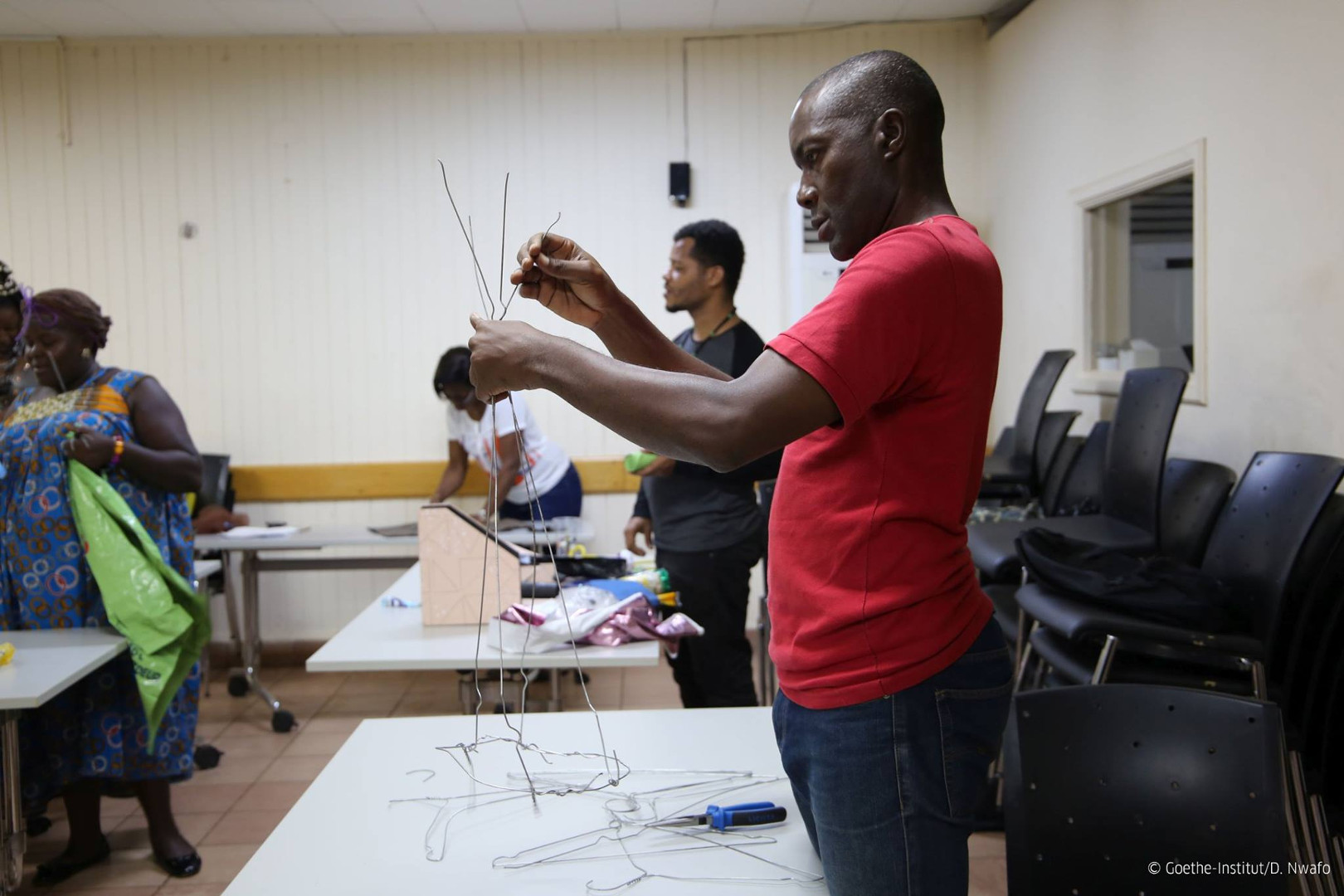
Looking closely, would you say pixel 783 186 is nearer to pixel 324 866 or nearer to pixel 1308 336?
pixel 1308 336

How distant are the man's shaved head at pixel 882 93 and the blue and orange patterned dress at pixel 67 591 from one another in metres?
2.30

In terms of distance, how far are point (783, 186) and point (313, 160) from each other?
7.75 feet

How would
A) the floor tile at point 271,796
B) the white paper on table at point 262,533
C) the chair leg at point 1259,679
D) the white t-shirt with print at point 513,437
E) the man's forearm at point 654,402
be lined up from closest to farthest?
the man's forearm at point 654,402 → the chair leg at point 1259,679 → the floor tile at point 271,796 → the white paper on table at point 262,533 → the white t-shirt with print at point 513,437

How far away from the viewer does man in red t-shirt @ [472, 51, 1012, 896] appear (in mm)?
930

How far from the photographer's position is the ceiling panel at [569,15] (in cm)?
461

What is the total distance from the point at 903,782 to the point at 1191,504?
2.29 m

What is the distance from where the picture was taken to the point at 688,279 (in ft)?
9.55

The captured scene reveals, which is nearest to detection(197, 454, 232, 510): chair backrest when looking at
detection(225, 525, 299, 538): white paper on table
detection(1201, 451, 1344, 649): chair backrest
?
detection(225, 525, 299, 538): white paper on table

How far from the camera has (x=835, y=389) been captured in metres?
0.91

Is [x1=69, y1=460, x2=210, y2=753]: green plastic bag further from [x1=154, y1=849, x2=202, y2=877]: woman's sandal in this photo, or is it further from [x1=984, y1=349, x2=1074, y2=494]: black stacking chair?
[x1=984, y1=349, x2=1074, y2=494]: black stacking chair

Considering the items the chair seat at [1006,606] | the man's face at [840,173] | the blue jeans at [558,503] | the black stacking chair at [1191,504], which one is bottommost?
the chair seat at [1006,606]

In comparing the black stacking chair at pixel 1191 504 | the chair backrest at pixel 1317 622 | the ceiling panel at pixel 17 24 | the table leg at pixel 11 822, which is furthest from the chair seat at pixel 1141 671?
the ceiling panel at pixel 17 24

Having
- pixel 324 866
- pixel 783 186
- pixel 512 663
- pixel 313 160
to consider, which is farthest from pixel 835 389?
pixel 313 160

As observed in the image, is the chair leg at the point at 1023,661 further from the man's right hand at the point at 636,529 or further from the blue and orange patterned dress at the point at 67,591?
the blue and orange patterned dress at the point at 67,591
